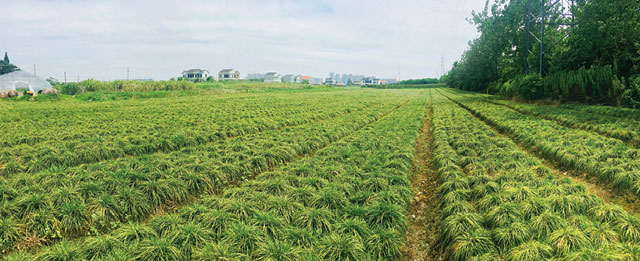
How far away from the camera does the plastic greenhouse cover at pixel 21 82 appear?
45.4 m

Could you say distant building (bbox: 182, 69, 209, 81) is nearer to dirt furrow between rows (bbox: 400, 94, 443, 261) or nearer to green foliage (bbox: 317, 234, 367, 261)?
dirt furrow between rows (bbox: 400, 94, 443, 261)

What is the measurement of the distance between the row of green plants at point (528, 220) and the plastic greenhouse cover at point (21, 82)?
62475 millimetres

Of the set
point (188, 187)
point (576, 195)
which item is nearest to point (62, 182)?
point (188, 187)

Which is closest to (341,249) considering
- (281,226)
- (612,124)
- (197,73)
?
(281,226)

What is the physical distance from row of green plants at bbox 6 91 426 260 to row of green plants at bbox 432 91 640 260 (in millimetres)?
1058

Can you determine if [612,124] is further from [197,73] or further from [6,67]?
[197,73]

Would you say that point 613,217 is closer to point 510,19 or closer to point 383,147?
point 383,147

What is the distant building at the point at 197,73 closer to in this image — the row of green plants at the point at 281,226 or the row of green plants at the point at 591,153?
the row of green plants at the point at 591,153

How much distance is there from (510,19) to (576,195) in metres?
44.0

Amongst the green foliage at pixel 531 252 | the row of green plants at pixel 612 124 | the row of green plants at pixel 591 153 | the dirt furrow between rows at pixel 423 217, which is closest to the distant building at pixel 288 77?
the row of green plants at pixel 612 124

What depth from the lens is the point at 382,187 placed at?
23.1 feet

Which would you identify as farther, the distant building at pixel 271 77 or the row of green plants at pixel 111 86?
the distant building at pixel 271 77

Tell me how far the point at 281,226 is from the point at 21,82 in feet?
210

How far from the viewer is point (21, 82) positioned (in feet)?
154
